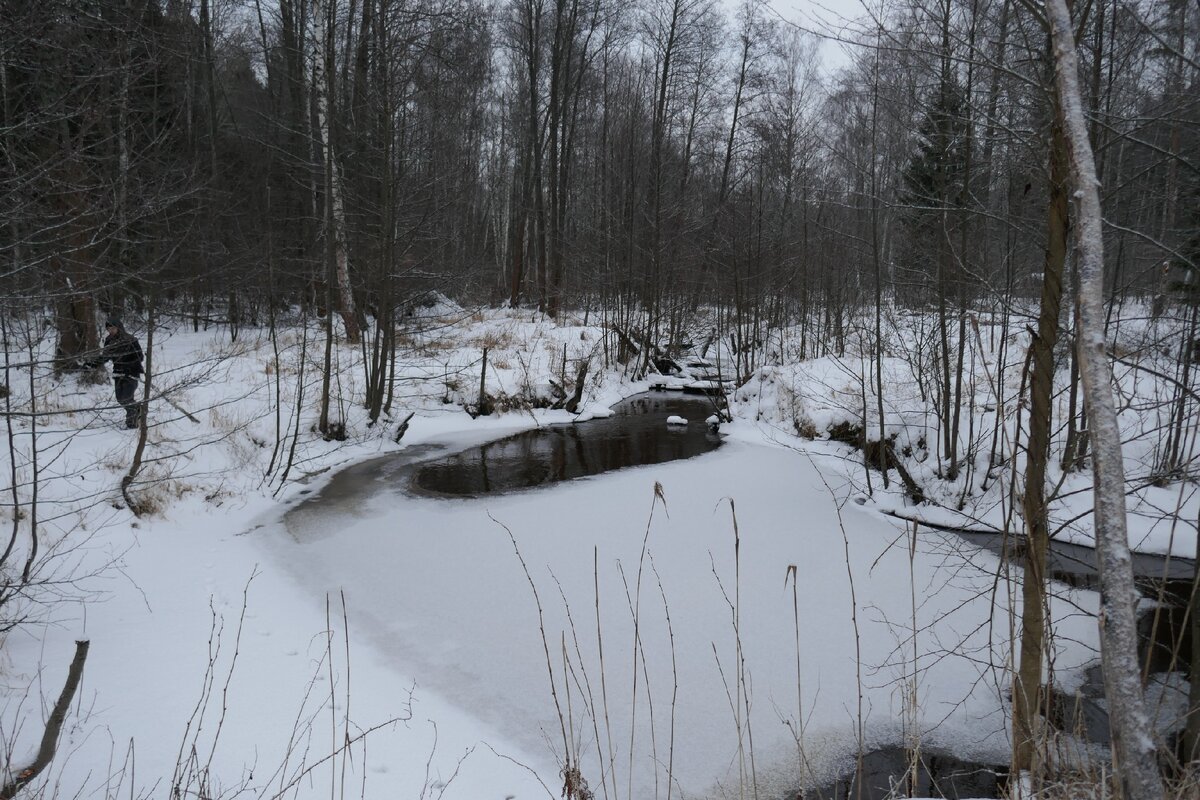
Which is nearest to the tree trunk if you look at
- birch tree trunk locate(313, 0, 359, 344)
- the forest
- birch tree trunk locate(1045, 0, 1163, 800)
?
the forest

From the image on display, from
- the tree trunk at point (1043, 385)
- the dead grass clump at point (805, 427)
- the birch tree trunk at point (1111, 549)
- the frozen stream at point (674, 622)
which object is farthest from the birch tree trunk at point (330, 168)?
the birch tree trunk at point (1111, 549)

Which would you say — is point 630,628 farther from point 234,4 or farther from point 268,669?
point 234,4

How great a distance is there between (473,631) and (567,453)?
6.03m

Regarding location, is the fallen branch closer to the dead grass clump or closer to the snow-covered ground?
the snow-covered ground

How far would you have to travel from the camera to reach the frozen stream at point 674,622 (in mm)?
3721

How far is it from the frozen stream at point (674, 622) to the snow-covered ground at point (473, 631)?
3 centimetres

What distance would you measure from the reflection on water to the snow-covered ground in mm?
619

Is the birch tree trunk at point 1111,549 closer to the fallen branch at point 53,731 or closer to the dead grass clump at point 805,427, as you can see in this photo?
the fallen branch at point 53,731

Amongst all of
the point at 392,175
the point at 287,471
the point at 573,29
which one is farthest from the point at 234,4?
the point at 287,471

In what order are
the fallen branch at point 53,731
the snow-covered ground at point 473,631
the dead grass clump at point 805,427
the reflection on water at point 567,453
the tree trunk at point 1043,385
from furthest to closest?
the dead grass clump at point 805,427, the reflection on water at point 567,453, the snow-covered ground at point 473,631, the fallen branch at point 53,731, the tree trunk at point 1043,385

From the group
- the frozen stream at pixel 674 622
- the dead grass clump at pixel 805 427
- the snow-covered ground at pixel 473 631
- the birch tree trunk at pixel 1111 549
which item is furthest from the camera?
the dead grass clump at pixel 805 427

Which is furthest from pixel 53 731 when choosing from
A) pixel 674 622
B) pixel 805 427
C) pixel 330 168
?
pixel 805 427

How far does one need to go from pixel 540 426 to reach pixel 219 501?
6.25m

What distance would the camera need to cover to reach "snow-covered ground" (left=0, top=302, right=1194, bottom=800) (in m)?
3.47
